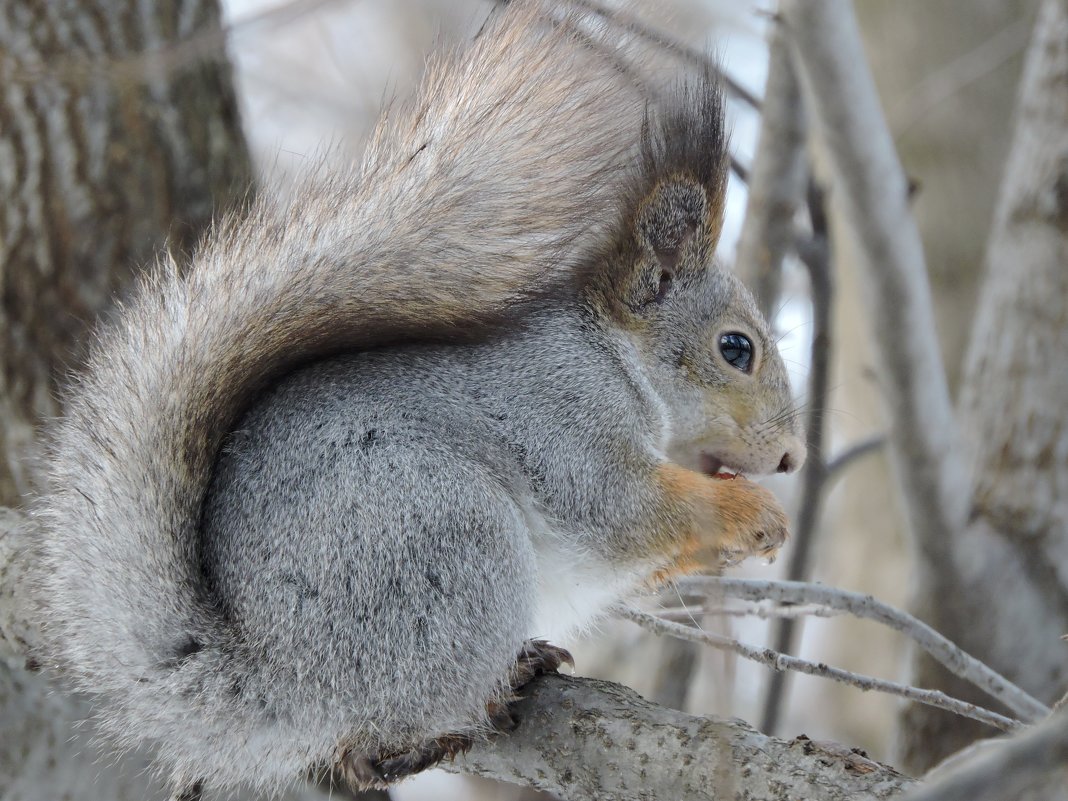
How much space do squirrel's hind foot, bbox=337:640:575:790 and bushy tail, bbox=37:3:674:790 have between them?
Answer: 260mm

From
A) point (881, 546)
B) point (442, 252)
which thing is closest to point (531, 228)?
point (442, 252)

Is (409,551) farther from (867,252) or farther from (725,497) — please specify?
(867,252)

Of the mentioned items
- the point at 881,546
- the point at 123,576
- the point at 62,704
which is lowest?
the point at 62,704

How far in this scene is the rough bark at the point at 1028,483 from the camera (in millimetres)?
2352

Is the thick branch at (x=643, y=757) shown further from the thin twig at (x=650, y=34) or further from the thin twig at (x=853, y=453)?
the thin twig at (x=853, y=453)

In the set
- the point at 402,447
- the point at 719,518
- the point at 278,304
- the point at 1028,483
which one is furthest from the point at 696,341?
the point at 1028,483

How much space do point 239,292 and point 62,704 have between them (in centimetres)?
80

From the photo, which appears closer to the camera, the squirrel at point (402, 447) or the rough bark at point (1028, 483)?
the squirrel at point (402, 447)

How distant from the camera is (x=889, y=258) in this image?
6.89ft

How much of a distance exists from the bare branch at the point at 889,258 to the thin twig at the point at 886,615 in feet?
2.50

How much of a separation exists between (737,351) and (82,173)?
1515 millimetres

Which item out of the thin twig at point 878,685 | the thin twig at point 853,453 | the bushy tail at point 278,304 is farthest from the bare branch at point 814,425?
the thin twig at point 878,685

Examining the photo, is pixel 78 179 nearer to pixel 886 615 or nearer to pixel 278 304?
pixel 278 304

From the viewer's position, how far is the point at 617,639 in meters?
3.40
